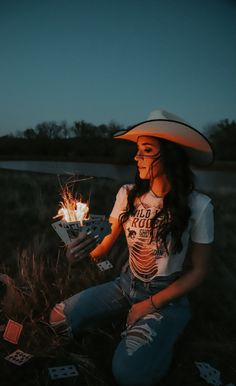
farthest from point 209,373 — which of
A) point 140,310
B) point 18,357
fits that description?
point 18,357

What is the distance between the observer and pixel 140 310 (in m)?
2.65

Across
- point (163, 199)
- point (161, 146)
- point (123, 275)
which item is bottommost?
point (123, 275)

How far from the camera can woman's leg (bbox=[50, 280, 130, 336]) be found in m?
2.95

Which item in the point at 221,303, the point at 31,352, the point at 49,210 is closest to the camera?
the point at 31,352

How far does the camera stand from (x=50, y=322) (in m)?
3.03

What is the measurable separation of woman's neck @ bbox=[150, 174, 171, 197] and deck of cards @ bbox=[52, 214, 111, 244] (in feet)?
1.48

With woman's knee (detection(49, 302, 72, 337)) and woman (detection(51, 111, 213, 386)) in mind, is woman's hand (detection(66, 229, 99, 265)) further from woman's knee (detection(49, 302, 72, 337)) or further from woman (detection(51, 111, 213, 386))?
woman's knee (detection(49, 302, 72, 337))

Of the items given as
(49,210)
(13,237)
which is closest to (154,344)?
(13,237)

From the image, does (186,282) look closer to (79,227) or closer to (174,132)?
(79,227)

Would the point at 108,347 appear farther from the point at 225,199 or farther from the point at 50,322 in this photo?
the point at 225,199

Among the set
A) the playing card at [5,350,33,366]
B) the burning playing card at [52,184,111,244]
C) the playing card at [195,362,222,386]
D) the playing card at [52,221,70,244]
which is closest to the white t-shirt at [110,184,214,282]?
the burning playing card at [52,184,111,244]

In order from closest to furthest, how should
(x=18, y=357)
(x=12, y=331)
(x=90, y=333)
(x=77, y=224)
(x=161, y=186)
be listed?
(x=77, y=224)
(x=18, y=357)
(x=161, y=186)
(x=12, y=331)
(x=90, y=333)

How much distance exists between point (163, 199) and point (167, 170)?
8.3 inches

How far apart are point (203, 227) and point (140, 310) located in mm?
711
